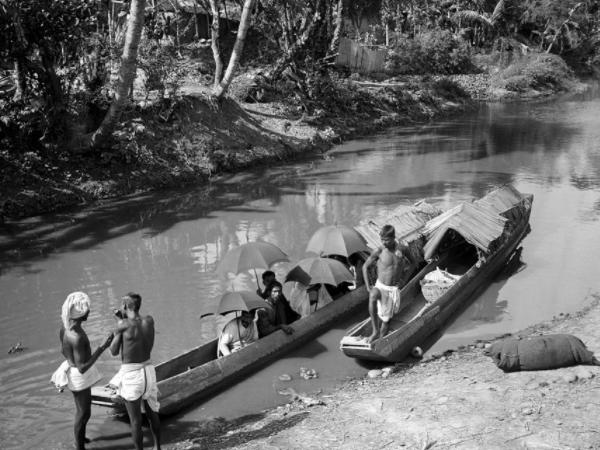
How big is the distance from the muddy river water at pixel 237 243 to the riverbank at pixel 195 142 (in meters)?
0.72

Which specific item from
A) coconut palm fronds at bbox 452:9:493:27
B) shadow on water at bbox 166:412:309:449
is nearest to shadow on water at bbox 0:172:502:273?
shadow on water at bbox 166:412:309:449

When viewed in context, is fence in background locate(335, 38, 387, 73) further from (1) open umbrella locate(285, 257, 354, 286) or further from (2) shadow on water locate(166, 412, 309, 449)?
(2) shadow on water locate(166, 412, 309, 449)

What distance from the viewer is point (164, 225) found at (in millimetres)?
16844

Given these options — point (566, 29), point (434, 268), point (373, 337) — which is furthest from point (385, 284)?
point (566, 29)

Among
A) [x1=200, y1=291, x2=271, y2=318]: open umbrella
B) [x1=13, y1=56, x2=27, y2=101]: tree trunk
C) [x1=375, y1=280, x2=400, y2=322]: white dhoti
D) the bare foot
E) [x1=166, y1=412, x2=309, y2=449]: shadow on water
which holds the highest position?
[x1=13, y1=56, x2=27, y2=101]: tree trunk

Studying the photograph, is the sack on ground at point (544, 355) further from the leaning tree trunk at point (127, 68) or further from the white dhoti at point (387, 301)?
the leaning tree trunk at point (127, 68)

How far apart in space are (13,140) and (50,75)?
6.70ft

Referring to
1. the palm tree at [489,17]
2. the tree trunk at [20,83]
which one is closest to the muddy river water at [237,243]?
the tree trunk at [20,83]

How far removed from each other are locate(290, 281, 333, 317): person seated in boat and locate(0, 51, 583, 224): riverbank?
948cm

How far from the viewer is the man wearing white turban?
632 cm

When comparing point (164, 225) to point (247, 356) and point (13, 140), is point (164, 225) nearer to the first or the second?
point (13, 140)

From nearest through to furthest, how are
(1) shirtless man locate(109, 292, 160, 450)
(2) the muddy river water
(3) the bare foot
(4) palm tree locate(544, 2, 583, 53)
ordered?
(1) shirtless man locate(109, 292, 160, 450), (2) the muddy river water, (3) the bare foot, (4) palm tree locate(544, 2, 583, 53)

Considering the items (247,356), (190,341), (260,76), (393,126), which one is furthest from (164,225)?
(393,126)

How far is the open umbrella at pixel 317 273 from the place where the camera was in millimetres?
9961
